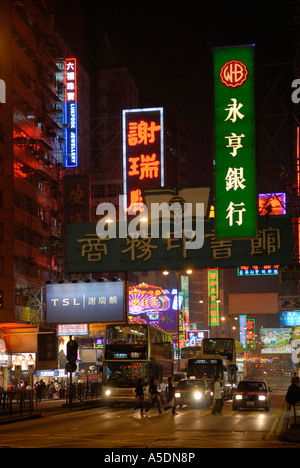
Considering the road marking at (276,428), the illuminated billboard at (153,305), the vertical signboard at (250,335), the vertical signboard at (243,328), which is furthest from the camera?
the vertical signboard at (250,335)

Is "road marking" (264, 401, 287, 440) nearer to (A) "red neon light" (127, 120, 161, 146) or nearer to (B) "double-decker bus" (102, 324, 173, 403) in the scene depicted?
(B) "double-decker bus" (102, 324, 173, 403)

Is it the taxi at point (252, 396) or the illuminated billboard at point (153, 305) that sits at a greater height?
the illuminated billboard at point (153, 305)

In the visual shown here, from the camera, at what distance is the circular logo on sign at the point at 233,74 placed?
36656 mm

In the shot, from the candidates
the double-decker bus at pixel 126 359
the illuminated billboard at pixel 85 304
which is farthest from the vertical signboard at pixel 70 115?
the double-decker bus at pixel 126 359

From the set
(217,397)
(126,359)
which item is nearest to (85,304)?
(126,359)

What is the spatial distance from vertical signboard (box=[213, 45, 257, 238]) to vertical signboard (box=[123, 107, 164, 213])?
18603 mm

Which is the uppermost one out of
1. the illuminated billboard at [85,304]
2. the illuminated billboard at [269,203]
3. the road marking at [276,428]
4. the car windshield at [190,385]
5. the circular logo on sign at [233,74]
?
the circular logo on sign at [233,74]

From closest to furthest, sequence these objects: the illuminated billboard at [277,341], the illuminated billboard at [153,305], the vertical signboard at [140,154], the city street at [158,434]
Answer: the city street at [158,434] < the vertical signboard at [140,154] < the illuminated billboard at [153,305] < the illuminated billboard at [277,341]

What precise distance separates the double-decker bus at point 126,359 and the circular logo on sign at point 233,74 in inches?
612

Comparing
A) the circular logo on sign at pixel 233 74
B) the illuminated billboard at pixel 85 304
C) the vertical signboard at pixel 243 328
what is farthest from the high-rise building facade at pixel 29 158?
the vertical signboard at pixel 243 328

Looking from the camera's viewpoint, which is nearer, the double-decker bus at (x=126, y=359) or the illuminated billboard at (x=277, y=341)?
the double-decker bus at (x=126, y=359)

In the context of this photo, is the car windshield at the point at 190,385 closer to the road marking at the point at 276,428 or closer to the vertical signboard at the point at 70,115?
the road marking at the point at 276,428

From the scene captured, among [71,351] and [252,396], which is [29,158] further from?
[252,396]

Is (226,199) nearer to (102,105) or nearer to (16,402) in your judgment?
(16,402)
